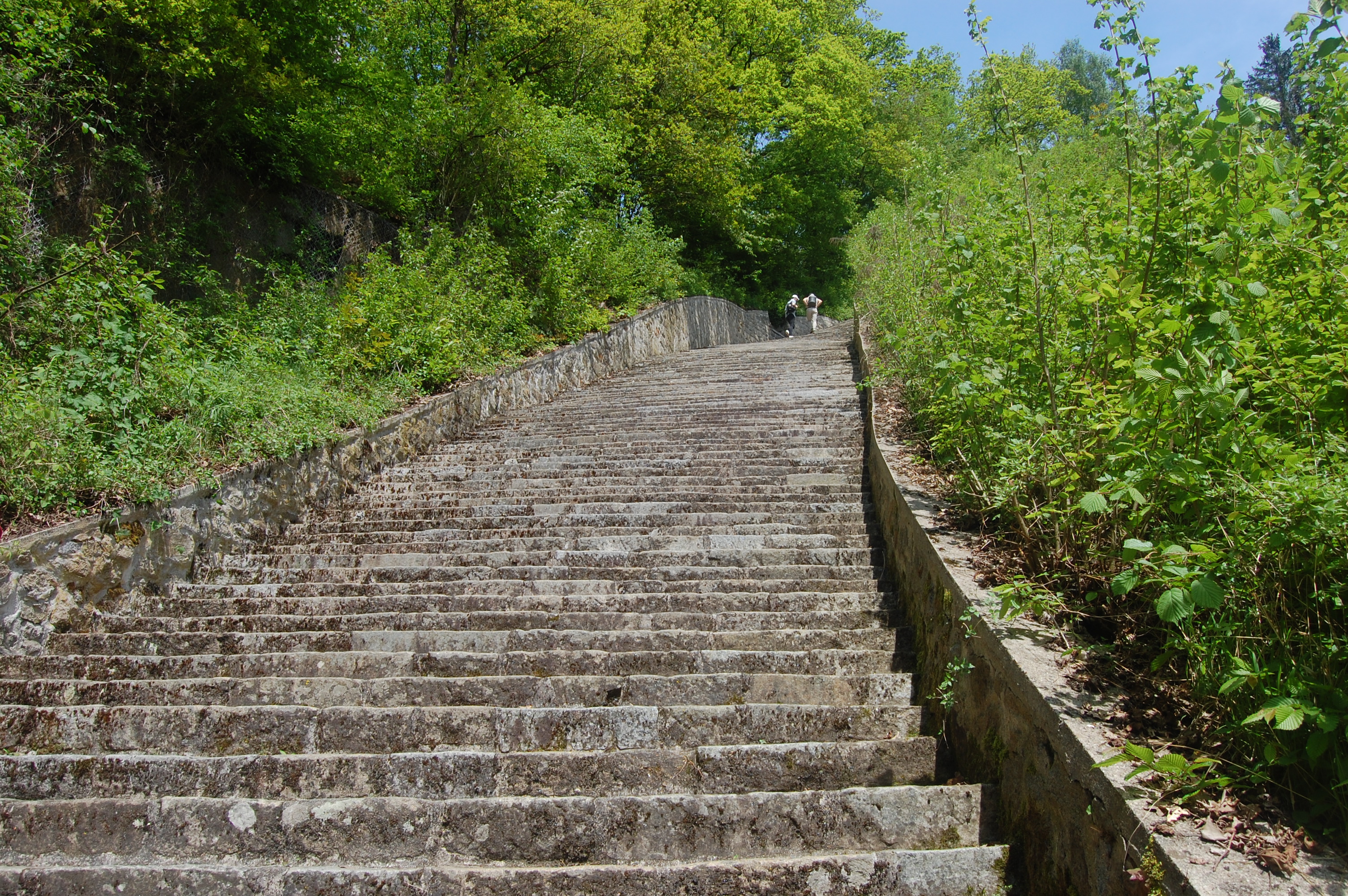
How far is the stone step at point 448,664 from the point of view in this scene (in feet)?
13.3

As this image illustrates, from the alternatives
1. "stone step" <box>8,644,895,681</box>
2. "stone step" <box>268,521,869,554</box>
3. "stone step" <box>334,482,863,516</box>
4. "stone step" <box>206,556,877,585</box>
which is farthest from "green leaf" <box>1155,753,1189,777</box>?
"stone step" <box>334,482,863,516</box>

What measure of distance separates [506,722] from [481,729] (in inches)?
4.5

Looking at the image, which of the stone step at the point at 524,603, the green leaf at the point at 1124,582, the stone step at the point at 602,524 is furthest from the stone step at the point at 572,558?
the green leaf at the point at 1124,582

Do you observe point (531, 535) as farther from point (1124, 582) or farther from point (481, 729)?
point (1124, 582)

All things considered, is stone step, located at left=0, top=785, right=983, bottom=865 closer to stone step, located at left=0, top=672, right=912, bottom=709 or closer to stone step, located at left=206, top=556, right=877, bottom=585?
stone step, located at left=0, top=672, right=912, bottom=709

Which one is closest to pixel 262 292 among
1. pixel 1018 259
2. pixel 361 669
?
pixel 361 669

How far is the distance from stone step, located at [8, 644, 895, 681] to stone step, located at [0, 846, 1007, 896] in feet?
4.59

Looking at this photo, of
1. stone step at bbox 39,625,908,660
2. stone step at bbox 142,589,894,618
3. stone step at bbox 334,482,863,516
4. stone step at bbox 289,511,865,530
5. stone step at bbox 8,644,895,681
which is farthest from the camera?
stone step at bbox 334,482,863,516

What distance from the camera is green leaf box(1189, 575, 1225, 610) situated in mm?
1916

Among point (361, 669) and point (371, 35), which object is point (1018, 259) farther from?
point (371, 35)

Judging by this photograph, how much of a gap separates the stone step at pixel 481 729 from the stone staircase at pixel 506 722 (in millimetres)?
12

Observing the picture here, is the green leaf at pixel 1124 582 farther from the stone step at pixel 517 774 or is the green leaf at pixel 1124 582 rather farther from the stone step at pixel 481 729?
the stone step at pixel 481 729

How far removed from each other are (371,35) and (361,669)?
11.7 m

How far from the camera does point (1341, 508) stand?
192 cm
